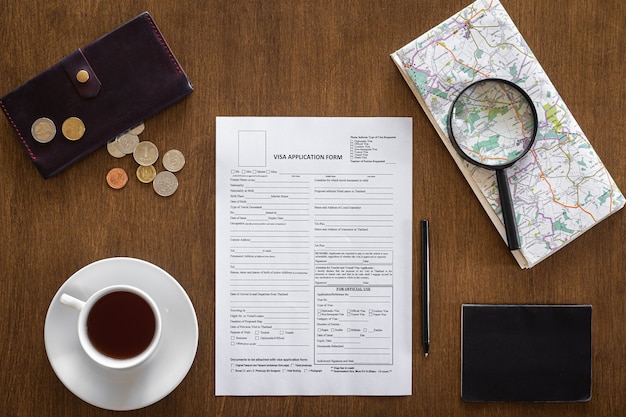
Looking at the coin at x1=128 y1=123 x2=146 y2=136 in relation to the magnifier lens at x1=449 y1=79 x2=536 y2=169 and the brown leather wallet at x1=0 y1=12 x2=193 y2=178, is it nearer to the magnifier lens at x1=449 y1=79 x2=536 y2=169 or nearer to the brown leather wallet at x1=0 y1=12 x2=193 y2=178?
the brown leather wallet at x1=0 y1=12 x2=193 y2=178

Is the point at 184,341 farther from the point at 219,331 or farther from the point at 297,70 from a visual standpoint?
the point at 297,70

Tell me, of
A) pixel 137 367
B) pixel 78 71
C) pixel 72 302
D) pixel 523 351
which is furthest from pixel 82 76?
pixel 523 351

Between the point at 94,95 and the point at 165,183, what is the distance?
6.4 inches

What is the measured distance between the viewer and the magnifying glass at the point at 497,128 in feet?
2.81

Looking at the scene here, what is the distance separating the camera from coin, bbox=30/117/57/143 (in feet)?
2.80

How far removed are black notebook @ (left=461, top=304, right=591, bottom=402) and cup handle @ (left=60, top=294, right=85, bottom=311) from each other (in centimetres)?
55

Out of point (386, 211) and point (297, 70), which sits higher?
point (297, 70)

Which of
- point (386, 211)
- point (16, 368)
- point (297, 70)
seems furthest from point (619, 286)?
point (16, 368)

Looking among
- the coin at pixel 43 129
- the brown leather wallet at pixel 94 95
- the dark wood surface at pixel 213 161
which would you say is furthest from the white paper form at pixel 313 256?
the coin at pixel 43 129

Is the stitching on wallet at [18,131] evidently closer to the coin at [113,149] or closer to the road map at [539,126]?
the coin at [113,149]

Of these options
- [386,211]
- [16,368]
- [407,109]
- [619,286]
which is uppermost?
[407,109]

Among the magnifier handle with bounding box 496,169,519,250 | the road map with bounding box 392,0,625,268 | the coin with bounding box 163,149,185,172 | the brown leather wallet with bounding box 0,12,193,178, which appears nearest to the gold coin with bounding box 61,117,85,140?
the brown leather wallet with bounding box 0,12,193,178

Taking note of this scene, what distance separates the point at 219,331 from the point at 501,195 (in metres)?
0.47

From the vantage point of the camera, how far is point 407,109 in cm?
89
